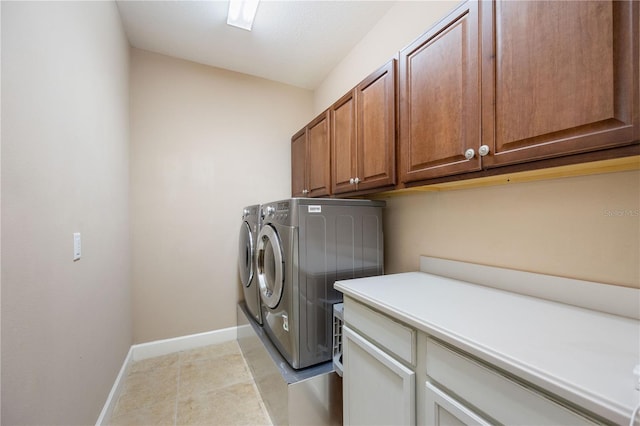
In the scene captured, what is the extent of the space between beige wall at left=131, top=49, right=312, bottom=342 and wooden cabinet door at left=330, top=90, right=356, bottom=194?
1.11 metres

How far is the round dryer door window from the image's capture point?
62.1 inches

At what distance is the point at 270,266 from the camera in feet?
5.99

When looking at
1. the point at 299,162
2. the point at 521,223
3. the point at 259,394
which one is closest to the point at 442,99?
the point at 521,223

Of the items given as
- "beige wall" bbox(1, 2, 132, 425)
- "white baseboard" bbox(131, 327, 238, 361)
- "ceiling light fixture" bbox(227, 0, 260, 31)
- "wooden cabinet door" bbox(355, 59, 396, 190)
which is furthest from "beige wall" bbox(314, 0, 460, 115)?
"white baseboard" bbox(131, 327, 238, 361)

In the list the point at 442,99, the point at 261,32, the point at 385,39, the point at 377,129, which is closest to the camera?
the point at 442,99

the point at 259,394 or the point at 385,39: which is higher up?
the point at 385,39

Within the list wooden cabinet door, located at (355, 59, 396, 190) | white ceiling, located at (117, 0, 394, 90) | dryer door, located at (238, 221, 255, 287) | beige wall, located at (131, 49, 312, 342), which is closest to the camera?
wooden cabinet door, located at (355, 59, 396, 190)

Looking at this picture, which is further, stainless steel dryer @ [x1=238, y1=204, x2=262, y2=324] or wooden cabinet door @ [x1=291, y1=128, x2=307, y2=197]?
wooden cabinet door @ [x1=291, y1=128, x2=307, y2=197]

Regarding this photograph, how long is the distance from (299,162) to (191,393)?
6.88 feet

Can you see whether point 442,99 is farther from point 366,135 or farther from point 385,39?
point 385,39

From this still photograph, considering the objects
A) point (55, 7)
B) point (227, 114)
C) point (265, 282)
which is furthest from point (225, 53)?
point (265, 282)

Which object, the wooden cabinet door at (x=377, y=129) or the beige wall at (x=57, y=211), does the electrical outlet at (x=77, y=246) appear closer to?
the beige wall at (x=57, y=211)

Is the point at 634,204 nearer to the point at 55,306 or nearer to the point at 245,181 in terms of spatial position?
the point at 55,306

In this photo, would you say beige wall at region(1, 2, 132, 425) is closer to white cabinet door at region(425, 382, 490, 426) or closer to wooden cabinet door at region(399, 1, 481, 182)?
white cabinet door at region(425, 382, 490, 426)
